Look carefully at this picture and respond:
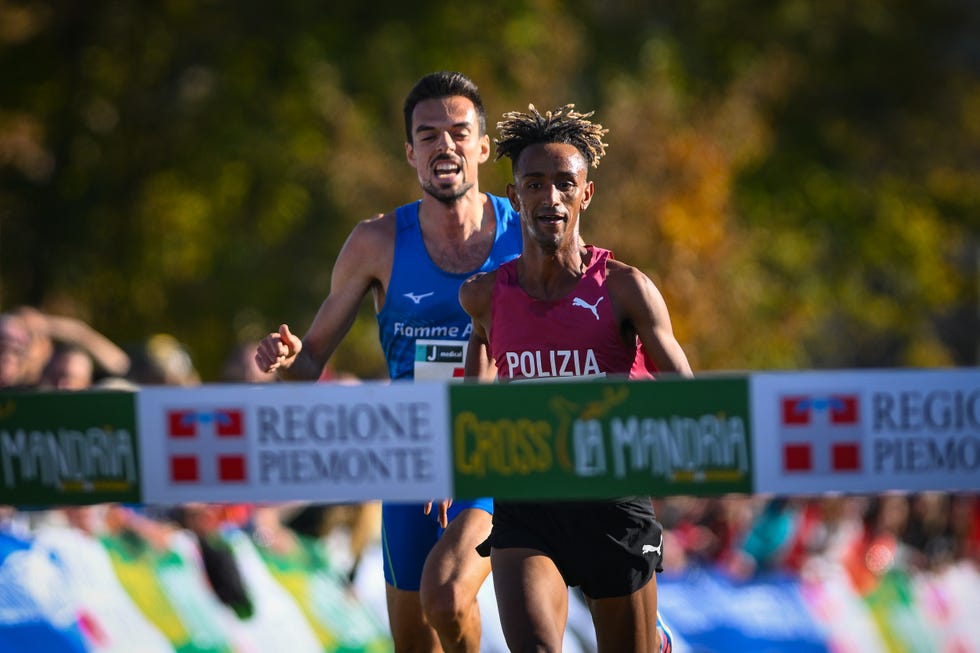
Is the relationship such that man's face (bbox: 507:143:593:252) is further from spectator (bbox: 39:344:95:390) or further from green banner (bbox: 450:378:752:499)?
spectator (bbox: 39:344:95:390)

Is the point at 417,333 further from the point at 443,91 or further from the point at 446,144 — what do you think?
the point at 443,91

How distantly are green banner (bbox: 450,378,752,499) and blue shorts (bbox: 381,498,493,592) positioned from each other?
1.09 metres

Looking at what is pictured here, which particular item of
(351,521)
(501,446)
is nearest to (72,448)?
(501,446)

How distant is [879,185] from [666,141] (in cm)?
1078

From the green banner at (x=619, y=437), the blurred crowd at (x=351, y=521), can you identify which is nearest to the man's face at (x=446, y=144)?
the green banner at (x=619, y=437)

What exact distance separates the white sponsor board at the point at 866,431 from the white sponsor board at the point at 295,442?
3.66 ft

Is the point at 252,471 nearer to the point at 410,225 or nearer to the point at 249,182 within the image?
the point at 410,225

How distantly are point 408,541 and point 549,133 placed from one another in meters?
1.84

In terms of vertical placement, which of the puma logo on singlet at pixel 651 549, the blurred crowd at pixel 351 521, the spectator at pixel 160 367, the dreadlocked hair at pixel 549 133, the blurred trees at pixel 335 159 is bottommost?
the puma logo on singlet at pixel 651 549

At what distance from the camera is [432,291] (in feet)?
20.5

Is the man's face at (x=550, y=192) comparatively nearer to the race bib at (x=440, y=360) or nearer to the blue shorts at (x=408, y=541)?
the race bib at (x=440, y=360)

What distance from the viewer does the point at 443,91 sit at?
6375 mm

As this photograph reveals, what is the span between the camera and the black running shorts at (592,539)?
525 cm

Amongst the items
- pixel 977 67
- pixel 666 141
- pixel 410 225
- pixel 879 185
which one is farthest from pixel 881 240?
pixel 410 225
